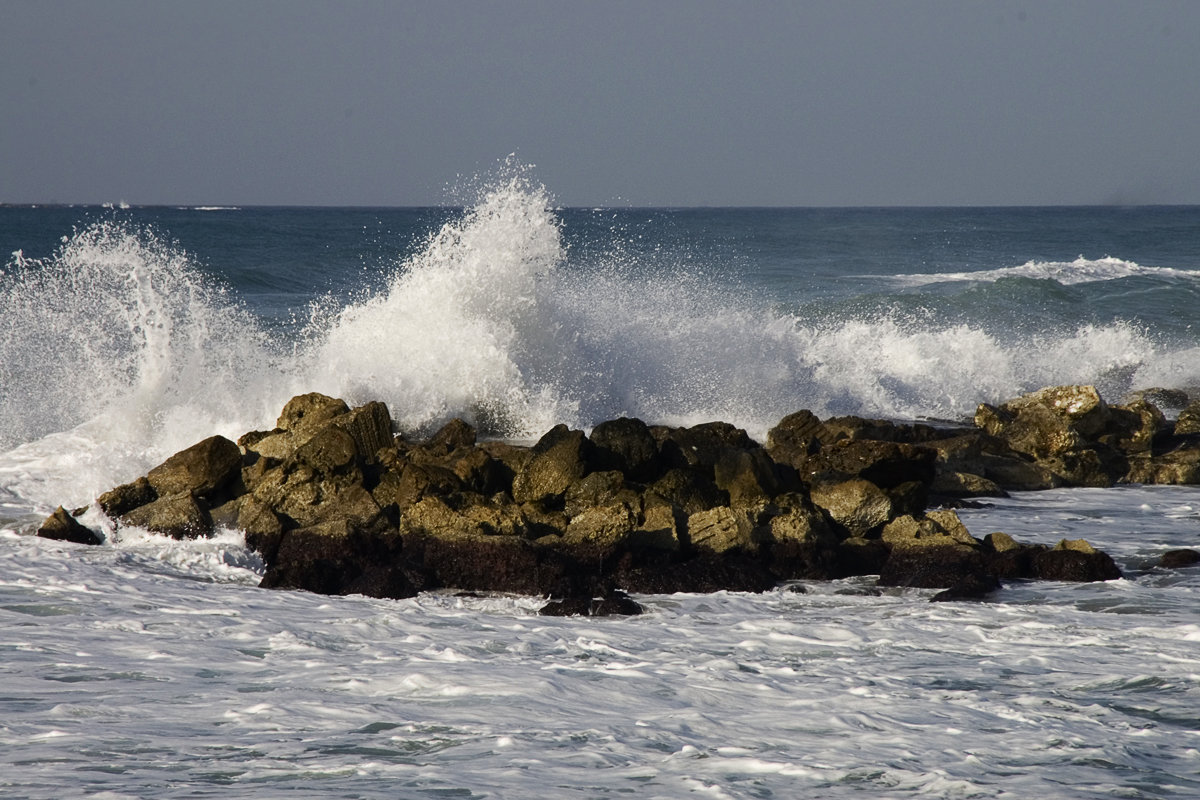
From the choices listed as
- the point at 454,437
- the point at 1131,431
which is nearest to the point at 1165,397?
the point at 1131,431

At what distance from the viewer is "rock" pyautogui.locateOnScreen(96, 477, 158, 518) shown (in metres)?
8.12

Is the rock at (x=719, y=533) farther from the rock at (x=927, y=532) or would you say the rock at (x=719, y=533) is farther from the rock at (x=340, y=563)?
the rock at (x=340, y=563)

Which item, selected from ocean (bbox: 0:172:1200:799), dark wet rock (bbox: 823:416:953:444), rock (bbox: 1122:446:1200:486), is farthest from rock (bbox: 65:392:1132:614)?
rock (bbox: 1122:446:1200:486)

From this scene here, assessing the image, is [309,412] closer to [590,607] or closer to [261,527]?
[261,527]

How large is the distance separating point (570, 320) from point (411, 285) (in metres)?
1.71

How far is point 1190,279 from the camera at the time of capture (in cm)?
2934

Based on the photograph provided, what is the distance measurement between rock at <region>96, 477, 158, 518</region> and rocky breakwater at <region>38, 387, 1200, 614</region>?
0.01 meters

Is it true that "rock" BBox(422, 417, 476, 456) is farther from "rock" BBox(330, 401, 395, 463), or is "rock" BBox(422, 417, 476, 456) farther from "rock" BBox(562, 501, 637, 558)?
"rock" BBox(562, 501, 637, 558)

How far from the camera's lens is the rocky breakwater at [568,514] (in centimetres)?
723

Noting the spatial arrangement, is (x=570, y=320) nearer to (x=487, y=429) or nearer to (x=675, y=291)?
(x=487, y=429)

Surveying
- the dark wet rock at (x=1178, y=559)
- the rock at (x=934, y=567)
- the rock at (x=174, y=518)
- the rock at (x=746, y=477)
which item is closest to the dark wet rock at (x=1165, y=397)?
the dark wet rock at (x=1178, y=559)

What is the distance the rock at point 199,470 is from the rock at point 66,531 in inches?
24.0

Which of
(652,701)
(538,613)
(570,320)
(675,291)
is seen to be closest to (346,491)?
(538,613)

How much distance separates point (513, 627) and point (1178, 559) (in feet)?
14.3
